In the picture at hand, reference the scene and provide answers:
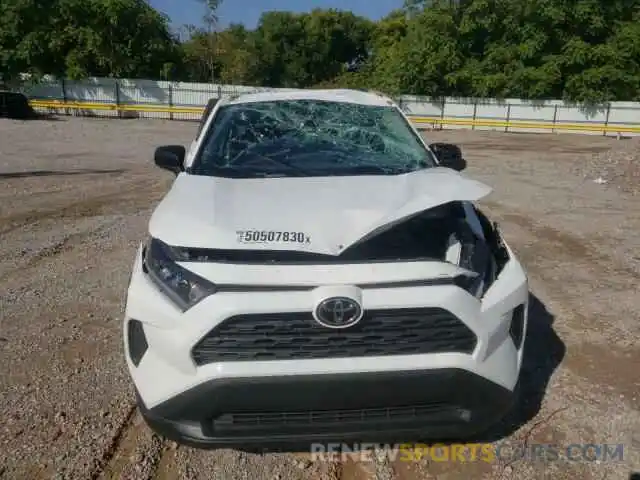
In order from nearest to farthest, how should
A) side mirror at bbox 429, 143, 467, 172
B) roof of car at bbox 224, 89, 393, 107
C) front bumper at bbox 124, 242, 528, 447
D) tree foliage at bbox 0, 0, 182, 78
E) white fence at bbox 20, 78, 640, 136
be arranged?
front bumper at bbox 124, 242, 528, 447 → side mirror at bbox 429, 143, 467, 172 → roof of car at bbox 224, 89, 393, 107 → white fence at bbox 20, 78, 640, 136 → tree foliage at bbox 0, 0, 182, 78

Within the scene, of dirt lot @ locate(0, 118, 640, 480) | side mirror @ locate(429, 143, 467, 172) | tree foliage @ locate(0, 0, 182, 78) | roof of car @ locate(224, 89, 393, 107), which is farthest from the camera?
tree foliage @ locate(0, 0, 182, 78)

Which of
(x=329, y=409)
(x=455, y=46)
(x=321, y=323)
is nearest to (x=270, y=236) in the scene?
(x=321, y=323)

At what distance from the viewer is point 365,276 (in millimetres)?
2184

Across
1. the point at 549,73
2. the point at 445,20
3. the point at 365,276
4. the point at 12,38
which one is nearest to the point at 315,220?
the point at 365,276

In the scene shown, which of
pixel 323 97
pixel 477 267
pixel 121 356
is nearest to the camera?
pixel 477 267

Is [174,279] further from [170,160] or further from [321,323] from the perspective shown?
[170,160]

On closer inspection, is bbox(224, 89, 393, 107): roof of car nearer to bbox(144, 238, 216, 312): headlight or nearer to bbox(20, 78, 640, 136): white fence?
bbox(144, 238, 216, 312): headlight

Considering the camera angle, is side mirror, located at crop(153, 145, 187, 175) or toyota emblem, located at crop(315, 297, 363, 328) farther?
side mirror, located at crop(153, 145, 187, 175)

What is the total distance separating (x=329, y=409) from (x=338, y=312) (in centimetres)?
40

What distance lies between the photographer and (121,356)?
3.63 metres

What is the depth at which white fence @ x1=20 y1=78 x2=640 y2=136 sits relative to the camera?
31.7 metres

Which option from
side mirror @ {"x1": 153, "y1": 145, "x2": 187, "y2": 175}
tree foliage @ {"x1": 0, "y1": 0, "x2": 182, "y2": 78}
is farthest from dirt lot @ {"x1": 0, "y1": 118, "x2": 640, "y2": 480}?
tree foliage @ {"x1": 0, "y1": 0, "x2": 182, "y2": 78}

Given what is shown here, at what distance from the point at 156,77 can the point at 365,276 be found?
4055cm

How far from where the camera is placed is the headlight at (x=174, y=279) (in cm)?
220
